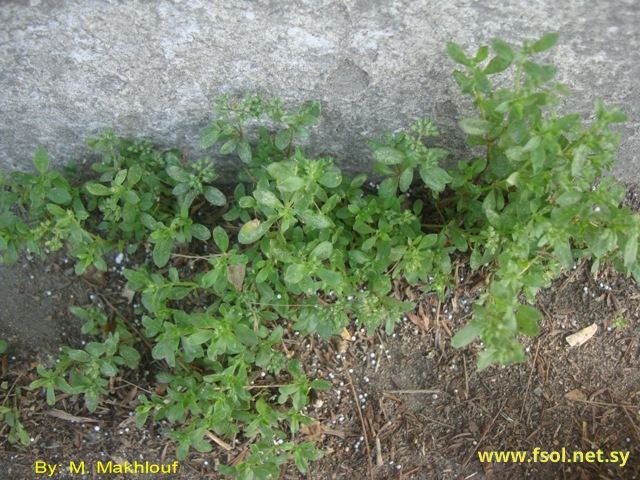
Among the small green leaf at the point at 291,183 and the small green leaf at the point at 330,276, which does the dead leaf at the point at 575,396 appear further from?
the small green leaf at the point at 291,183

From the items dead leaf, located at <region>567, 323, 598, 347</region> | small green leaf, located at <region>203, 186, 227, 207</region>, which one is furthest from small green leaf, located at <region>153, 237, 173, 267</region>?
dead leaf, located at <region>567, 323, 598, 347</region>

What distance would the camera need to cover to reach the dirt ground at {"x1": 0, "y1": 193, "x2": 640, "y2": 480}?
2.90m

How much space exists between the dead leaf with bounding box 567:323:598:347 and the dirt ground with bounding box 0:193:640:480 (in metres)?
0.02

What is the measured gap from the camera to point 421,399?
9.67 feet

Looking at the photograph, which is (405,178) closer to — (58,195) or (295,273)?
(295,273)

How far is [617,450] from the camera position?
9.57 ft

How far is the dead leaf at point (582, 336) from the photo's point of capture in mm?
2967

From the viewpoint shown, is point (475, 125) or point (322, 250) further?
point (322, 250)

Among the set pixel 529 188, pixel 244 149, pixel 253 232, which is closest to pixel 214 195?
pixel 244 149

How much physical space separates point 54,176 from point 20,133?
0.38 metres

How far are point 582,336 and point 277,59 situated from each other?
6.76 feet

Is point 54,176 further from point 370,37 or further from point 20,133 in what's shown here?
point 370,37

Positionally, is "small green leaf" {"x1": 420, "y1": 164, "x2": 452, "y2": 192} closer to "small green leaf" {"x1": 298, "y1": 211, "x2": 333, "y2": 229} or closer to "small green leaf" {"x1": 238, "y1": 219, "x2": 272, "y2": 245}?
"small green leaf" {"x1": 298, "y1": 211, "x2": 333, "y2": 229}

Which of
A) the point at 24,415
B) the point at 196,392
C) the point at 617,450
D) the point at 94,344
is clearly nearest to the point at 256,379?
the point at 196,392
